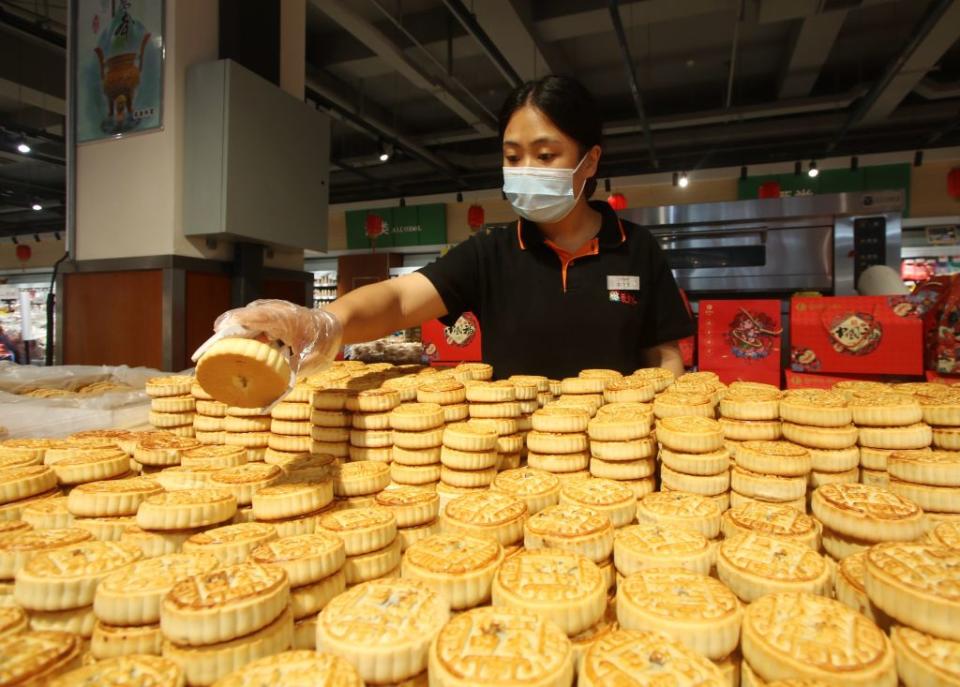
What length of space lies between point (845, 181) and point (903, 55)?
413 centimetres

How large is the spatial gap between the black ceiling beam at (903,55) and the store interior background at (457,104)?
0.03 m

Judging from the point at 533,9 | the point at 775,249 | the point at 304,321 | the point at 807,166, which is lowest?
the point at 304,321

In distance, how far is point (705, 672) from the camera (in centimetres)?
77

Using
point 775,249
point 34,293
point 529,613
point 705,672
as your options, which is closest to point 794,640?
point 705,672

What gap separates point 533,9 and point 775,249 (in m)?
3.89

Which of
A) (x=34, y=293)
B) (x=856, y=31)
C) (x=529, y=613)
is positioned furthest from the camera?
(x=34, y=293)

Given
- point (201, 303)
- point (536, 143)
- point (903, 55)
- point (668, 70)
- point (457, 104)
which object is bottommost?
point (201, 303)

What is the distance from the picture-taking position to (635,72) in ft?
23.9

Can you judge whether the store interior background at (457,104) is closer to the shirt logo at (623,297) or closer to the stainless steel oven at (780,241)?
the stainless steel oven at (780,241)

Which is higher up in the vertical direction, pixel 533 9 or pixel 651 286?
pixel 533 9

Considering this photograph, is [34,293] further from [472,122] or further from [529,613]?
[529,613]

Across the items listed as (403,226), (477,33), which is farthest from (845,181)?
(403,226)

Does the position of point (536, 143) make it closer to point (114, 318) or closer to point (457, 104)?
point (114, 318)

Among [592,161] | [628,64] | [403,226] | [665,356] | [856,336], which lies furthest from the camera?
[403,226]
